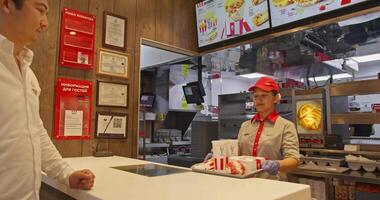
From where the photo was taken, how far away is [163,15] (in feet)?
9.93

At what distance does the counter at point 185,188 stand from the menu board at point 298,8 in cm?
167

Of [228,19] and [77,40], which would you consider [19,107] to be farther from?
[228,19]

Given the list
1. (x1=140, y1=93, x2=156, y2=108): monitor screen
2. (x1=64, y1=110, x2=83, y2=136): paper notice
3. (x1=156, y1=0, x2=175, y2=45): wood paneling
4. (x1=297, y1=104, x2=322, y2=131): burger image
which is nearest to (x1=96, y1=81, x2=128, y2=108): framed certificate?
(x1=64, y1=110, x2=83, y2=136): paper notice

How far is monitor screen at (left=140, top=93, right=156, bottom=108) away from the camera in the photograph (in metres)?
5.96

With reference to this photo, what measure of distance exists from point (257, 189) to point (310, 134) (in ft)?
7.47

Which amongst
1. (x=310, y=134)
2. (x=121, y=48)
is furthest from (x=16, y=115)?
(x=310, y=134)

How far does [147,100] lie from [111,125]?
3.49m

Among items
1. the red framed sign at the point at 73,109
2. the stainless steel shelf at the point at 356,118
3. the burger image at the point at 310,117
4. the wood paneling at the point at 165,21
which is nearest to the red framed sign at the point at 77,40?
the red framed sign at the point at 73,109

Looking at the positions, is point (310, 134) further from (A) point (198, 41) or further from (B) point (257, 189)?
(B) point (257, 189)

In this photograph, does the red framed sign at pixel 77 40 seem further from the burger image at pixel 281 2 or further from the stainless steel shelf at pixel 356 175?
the stainless steel shelf at pixel 356 175

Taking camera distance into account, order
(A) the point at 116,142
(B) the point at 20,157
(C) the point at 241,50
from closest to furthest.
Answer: (B) the point at 20,157 → (A) the point at 116,142 → (C) the point at 241,50

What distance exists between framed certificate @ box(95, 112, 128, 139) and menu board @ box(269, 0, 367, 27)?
162 centimetres

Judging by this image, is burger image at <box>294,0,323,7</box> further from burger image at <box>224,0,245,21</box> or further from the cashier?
the cashier

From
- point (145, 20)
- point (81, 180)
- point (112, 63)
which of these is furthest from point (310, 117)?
point (81, 180)
